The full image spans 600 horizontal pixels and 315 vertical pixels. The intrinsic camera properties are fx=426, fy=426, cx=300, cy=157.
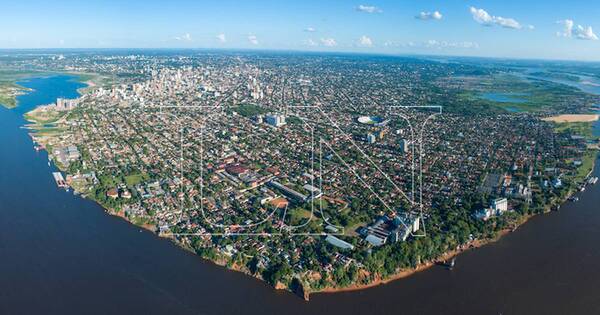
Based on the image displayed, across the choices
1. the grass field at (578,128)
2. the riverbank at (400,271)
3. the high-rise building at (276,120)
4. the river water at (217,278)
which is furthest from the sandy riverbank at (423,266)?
the grass field at (578,128)

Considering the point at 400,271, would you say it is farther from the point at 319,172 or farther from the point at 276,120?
the point at 276,120

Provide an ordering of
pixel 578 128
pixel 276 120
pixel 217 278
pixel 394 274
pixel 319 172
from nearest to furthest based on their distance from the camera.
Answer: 1. pixel 217 278
2. pixel 394 274
3. pixel 319 172
4. pixel 276 120
5. pixel 578 128

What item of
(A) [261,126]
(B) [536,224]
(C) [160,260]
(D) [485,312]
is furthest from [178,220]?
(A) [261,126]

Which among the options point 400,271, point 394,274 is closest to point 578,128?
point 400,271

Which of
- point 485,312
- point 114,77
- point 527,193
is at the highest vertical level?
point 114,77

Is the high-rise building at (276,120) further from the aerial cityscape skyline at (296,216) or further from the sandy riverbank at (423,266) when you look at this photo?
the sandy riverbank at (423,266)

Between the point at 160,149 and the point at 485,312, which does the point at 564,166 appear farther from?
the point at 160,149

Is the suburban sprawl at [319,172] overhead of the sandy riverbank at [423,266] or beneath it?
overhead

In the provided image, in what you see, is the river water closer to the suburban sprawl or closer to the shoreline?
the shoreline

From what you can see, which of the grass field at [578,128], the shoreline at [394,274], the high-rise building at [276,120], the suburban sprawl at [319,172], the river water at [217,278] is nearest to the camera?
the river water at [217,278]
